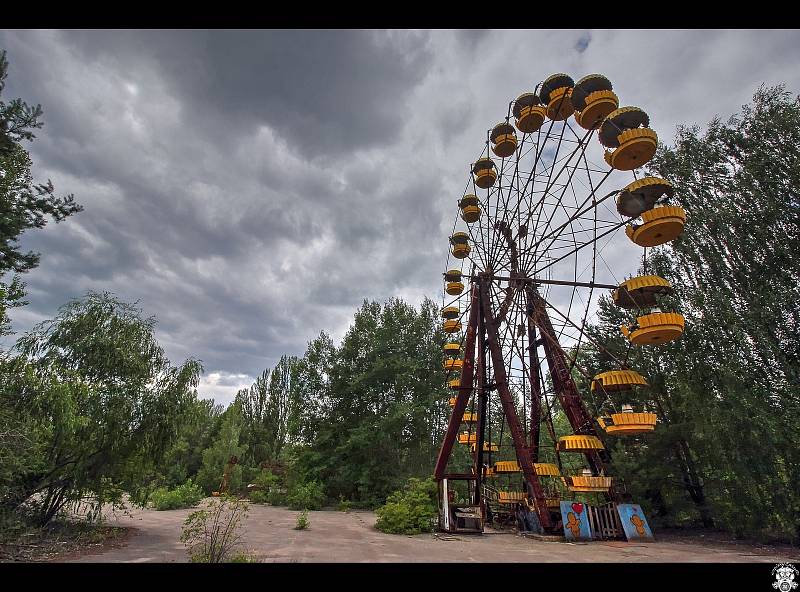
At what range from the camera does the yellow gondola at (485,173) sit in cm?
1775

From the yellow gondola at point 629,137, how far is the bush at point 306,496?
21361mm

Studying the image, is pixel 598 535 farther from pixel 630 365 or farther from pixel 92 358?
pixel 92 358

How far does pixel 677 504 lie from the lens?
1204cm

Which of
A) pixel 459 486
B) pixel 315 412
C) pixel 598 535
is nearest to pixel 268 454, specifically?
pixel 315 412

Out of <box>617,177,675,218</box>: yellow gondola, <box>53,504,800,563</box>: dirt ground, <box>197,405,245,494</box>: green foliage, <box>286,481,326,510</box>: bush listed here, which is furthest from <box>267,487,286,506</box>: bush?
<box>617,177,675,218</box>: yellow gondola

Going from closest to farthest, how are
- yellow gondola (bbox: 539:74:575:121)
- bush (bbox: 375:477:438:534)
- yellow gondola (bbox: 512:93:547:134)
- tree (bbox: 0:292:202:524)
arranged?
tree (bbox: 0:292:202:524) → bush (bbox: 375:477:438:534) → yellow gondola (bbox: 539:74:575:121) → yellow gondola (bbox: 512:93:547:134)

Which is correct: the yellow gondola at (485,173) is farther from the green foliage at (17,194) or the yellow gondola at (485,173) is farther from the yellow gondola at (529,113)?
the green foliage at (17,194)

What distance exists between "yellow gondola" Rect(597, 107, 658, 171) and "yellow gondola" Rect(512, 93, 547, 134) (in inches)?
142

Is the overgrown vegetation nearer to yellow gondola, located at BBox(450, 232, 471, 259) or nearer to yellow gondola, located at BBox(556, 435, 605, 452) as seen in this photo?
yellow gondola, located at BBox(556, 435, 605, 452)

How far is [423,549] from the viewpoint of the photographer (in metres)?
8.75

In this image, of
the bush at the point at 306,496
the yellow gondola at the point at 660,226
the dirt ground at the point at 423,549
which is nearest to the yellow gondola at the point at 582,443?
the dirt ground at the point at 423,549

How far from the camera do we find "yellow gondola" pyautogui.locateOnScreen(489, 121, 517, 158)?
16.7m

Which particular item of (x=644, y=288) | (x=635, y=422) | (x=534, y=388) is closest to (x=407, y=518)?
(x=534, y=388)
